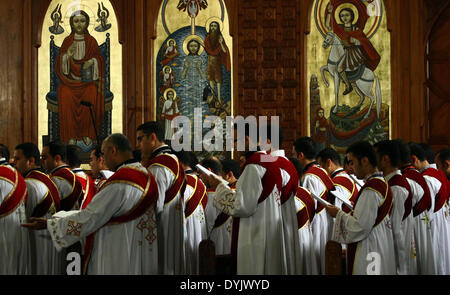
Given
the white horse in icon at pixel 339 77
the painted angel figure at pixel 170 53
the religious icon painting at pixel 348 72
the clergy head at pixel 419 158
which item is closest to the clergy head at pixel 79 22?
the painted angel figure at pixel 170 53

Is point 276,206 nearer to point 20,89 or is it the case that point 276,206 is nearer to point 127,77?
point 127,77

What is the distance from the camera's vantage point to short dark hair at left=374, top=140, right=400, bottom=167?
5.60 meters

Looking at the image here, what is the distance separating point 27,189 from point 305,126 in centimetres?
623

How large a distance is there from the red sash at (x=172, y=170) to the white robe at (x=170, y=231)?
0.09 ft

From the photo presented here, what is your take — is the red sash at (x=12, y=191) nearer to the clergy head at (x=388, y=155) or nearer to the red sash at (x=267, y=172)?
the red sash at (x=267, y=172)

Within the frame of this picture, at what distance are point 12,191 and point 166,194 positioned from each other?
138 cm

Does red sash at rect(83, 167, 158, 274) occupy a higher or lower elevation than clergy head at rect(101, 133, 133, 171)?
lower

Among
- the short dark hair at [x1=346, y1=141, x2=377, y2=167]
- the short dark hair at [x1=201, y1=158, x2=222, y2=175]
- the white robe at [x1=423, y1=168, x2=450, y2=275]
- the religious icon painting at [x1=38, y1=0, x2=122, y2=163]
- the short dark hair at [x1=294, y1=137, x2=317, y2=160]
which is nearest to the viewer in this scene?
the short dark hair at [x1=346, y1=141, x2=377, y2=167]

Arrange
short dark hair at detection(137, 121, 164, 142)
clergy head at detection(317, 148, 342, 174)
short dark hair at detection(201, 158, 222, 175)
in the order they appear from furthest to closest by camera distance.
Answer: clergy head at detection(317, 148, 342, 174)
short dark hair at detection(201, 158, 222, 175)
short dark hair at detection(137, 121, 164, 142)

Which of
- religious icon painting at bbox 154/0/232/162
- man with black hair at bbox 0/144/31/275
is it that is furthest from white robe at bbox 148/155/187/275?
religious icon painting at bbox 154/0/232/162

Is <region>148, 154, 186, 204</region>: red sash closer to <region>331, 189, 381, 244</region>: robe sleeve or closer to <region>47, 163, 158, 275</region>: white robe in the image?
<region>47, 163, 158, 275</region>: white robe

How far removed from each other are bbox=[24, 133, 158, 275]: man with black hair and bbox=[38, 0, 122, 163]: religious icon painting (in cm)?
725

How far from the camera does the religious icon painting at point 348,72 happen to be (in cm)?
1134

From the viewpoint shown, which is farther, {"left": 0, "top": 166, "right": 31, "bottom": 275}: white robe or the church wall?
the church wall
